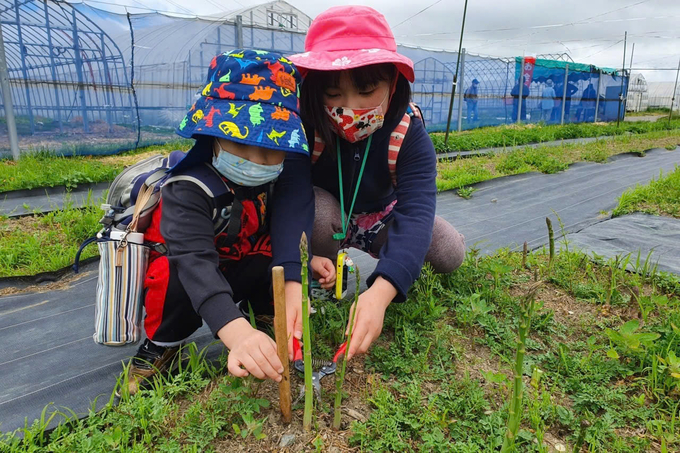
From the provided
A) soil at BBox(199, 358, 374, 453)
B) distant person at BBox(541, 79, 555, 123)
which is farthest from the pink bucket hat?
distant person at BBox(541, 79, 555, 123)

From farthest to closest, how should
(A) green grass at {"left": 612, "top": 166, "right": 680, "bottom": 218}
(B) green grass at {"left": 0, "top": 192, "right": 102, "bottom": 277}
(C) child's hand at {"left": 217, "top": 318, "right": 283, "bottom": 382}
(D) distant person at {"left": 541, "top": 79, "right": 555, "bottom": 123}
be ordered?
1. (D) distant person at {"left": 541, "top": 79, "right": 555, "bottom": 123}
2. (A) green grass at {"left": 612, "top": 166, "right": 680, "bottom": 218}
3. (B) green grass at {"left": 0, "top": 192, "right": 102, "bottom": 277}
4. (C) child's hand at {"left": 217, "top": 318, "right": 283, "bottom": 382}

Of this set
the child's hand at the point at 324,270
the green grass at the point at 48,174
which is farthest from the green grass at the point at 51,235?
the child's hand at the point at 324,270

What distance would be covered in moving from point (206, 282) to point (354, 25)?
0.97 m

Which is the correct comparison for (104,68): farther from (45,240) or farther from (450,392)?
(450,392)

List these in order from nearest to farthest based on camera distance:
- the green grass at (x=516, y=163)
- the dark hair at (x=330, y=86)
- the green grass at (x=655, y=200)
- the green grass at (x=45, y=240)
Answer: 1. the dark hair at (x=330, y=86)
2. the green grass at (x=45, y=240)
3. the green grass at (x=655, y=200)
4. the green grass at (x=516, y=163)

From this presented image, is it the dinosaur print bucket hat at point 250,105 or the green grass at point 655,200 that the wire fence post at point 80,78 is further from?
the green grass at point 655,200

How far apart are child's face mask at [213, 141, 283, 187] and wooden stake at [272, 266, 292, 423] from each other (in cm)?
45

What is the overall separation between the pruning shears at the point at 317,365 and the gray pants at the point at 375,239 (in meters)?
0.60

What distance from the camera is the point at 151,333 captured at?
1504 millimetres

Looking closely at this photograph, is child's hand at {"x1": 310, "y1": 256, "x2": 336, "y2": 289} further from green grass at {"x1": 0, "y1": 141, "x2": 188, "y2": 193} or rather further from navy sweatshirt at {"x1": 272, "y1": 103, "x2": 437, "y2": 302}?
green grass at {"x1": 0, "y1": 141, "x2": 188, "y2": 193}

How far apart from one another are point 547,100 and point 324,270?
676 inches

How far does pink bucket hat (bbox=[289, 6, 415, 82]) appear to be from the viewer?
4.73ft

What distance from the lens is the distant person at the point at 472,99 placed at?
45.0ft

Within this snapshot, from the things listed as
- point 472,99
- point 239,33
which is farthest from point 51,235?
point 472,99
